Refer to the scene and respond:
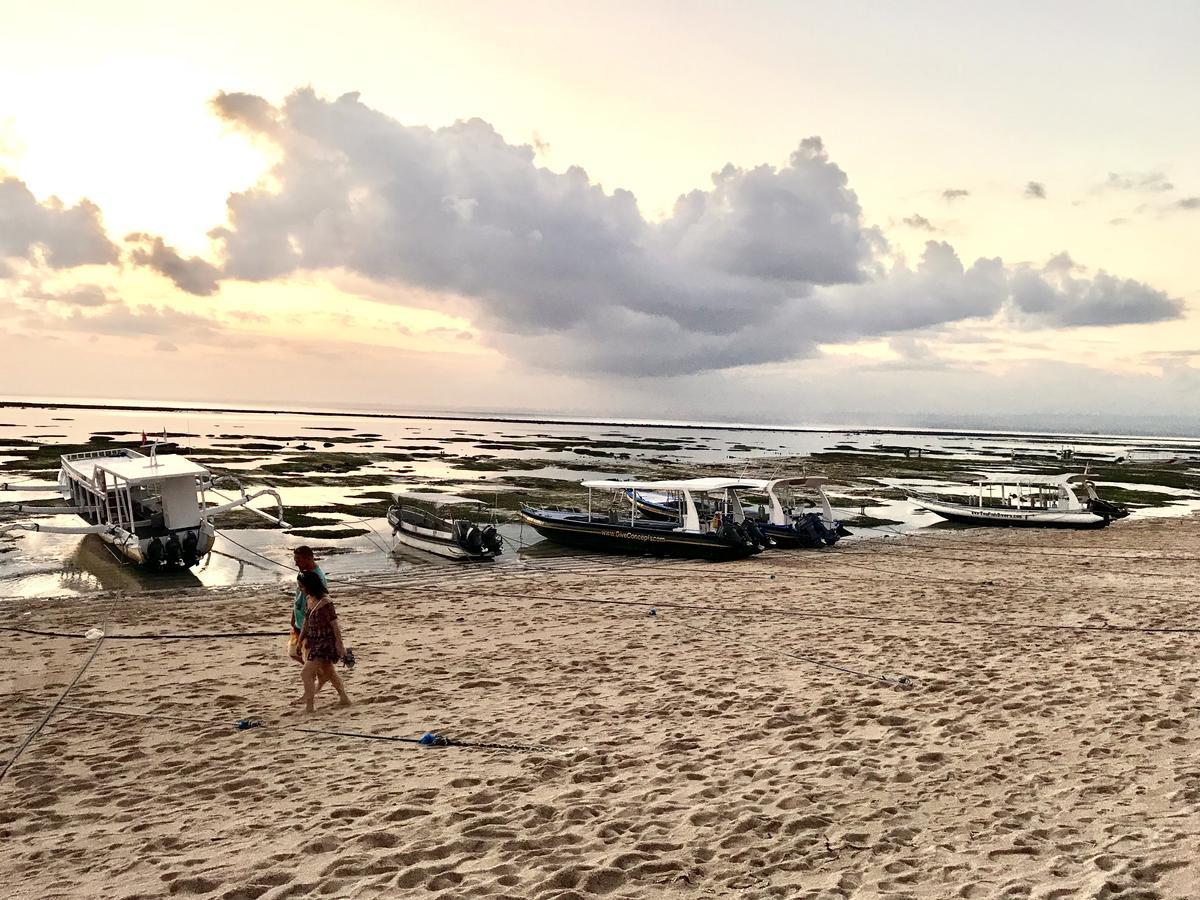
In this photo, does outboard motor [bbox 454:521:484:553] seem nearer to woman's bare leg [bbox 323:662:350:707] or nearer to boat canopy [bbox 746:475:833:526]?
boat canopy [bbox 746:475:833:526]

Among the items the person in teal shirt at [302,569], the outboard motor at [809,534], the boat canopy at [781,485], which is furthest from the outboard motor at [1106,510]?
the person in teal shirt at [302,569]

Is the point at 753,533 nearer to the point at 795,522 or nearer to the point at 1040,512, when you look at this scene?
the point at 795,522

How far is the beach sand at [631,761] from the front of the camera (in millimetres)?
5656

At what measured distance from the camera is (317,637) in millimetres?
9211

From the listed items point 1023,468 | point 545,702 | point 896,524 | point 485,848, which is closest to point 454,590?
point 545,702

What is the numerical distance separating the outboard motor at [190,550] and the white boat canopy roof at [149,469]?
6.58 feet

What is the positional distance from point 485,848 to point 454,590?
13625 millimetres

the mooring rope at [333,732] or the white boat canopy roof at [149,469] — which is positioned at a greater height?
the white boat canopy roof at [149,469]

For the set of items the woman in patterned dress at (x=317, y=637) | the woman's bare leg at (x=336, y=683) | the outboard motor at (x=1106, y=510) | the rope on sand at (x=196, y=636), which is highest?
the woman in patterned dress at (x=317, y=637)

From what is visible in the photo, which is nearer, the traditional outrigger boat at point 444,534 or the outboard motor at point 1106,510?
the traditional outrigger boat at point 444,534

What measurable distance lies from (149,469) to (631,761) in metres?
21.6

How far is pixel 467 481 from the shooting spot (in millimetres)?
50906

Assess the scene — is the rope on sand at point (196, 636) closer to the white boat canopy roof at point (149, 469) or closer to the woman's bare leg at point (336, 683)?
the woman's bare leg at point (336, 683)

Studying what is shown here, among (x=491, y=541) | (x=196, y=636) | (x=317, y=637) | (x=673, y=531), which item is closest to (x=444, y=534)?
(x=491, y=541)
